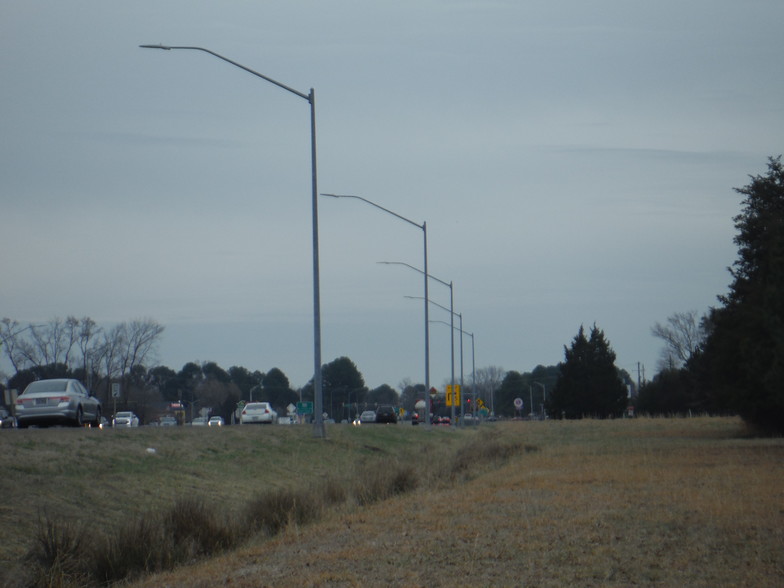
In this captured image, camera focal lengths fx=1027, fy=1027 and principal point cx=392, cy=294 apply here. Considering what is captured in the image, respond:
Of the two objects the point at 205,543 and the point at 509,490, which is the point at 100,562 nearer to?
the point at 205,543

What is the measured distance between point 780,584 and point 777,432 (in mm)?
33574

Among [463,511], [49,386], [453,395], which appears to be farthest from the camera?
[453,395]

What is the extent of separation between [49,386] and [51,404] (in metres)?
0.85

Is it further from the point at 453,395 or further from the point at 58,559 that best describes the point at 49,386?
the point at 453,395

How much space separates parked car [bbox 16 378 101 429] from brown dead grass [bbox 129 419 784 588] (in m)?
15.7

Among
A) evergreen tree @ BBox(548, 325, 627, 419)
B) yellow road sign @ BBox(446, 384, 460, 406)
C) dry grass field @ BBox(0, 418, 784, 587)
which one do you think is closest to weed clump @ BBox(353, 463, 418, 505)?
dry grass field @ BBox(0, 418, 784, 587)

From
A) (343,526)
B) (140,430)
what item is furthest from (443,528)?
(140,430)

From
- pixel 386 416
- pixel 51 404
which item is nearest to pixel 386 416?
pixel 386 416

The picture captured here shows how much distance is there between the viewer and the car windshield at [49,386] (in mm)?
31303

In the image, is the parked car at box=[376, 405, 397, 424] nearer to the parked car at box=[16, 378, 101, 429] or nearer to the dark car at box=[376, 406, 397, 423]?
the dark car at box=[376, 406, 397, 423]

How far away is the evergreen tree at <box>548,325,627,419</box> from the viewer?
99000 mm

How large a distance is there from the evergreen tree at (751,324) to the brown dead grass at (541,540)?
50.1 ft

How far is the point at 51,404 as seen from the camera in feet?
101

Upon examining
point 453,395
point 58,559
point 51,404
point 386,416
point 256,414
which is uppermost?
point 453,395
